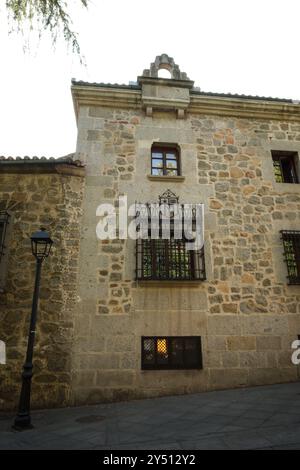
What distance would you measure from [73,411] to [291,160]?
8.06 meters

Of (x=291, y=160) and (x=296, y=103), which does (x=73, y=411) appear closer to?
(x=291, y=160)

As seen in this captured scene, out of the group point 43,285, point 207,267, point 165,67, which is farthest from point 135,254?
point 165,67

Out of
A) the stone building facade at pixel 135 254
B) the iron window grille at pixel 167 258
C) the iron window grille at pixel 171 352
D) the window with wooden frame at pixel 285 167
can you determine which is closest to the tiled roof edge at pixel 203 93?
the stone building facade at pixel 135 254

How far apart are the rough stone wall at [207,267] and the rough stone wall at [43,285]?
246 mm

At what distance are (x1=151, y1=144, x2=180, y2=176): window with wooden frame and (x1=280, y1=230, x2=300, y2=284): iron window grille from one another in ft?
10.2

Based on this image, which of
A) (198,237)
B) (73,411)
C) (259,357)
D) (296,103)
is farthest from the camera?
(296,103)

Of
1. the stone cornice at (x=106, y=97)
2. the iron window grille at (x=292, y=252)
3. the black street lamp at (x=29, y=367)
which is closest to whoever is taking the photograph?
the black street lamp at (x=29, y=367)

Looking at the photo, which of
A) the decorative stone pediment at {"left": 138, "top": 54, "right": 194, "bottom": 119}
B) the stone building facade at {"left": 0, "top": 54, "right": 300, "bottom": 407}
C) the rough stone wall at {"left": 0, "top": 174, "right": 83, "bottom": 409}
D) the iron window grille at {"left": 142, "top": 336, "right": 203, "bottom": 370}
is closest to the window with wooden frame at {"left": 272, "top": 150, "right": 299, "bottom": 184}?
the stone building facade at {"left": 0, "top": 54, "right": 300, "bottom": 407}

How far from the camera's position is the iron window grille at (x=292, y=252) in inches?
271

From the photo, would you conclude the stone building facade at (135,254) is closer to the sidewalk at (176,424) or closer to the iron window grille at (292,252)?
the iron window grille at (292,252)

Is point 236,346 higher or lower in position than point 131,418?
higher

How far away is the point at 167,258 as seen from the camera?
6613 millimetres

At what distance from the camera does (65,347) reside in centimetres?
580
